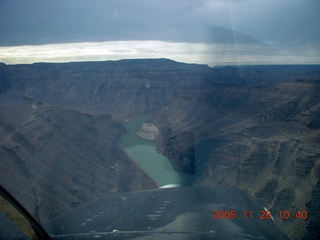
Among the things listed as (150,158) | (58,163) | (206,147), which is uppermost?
(206,147)

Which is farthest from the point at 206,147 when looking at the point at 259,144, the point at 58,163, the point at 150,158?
the point at 58,163

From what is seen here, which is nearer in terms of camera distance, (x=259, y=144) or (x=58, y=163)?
(x=259, y=144)

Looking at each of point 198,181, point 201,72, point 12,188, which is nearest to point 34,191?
point 12,188

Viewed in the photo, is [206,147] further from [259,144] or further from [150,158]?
[150,158]

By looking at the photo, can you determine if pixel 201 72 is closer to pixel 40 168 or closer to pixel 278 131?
pixel 278 131

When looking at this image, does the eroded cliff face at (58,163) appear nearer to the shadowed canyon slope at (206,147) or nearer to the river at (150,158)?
the shadowed canyon slope at (206,147)

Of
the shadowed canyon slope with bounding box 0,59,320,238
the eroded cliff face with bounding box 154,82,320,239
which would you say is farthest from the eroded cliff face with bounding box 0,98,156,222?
the eroded cliff face with bounding box 154,82,320,239

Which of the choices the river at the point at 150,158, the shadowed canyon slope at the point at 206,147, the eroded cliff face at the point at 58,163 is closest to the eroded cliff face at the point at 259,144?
the shadowed canyon slope at the point at 206,147

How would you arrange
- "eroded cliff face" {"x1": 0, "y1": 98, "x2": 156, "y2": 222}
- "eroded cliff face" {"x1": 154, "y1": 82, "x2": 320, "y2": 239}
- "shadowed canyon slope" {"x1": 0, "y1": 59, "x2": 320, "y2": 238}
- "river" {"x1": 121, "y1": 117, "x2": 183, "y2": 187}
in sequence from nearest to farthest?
1. "eroded cliff face" {"x1": 154, "y1": 82, "x2": 320, "y2": 239}
2. "shadowed canyon slope" {"x1": 0, "y1": 59, "x2": 320, "y2": 238}
3. "eroded cliff face" {"x1": 0, "y1": 98, "x2": 156, "y2": 222}
4. "river" {"x1": 121, "y1": 117, "x2": 183, "y2": 187}

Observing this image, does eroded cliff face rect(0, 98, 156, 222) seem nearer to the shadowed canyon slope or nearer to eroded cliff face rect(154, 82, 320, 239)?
the shadowed canyon slope

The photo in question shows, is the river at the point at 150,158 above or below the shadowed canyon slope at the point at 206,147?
below
